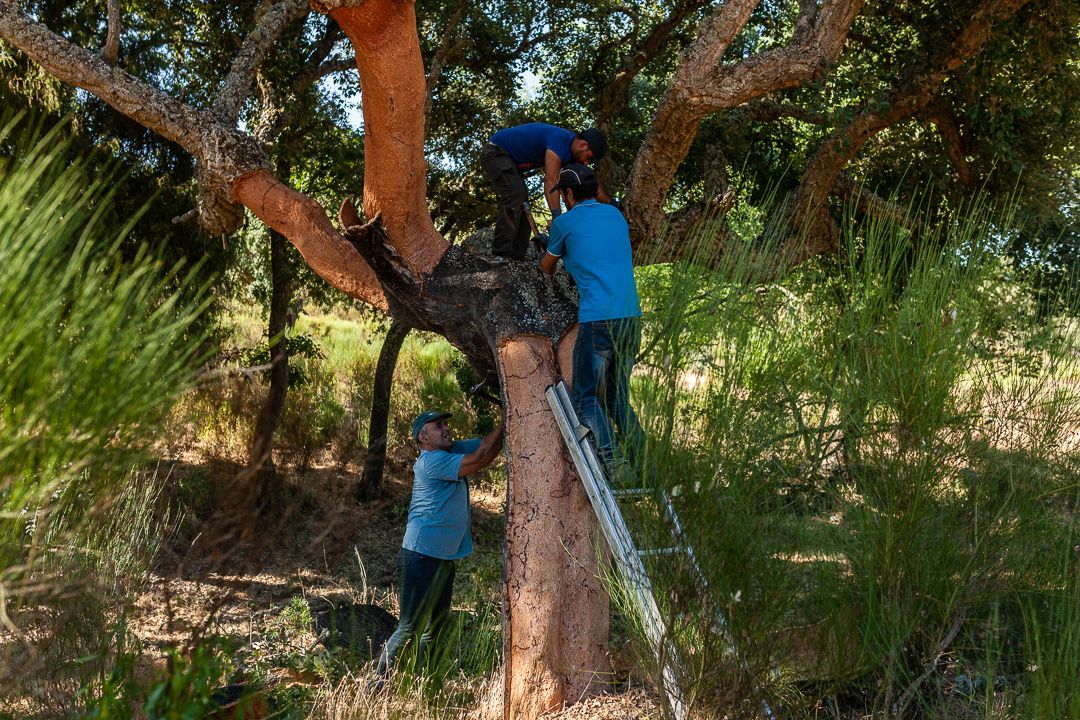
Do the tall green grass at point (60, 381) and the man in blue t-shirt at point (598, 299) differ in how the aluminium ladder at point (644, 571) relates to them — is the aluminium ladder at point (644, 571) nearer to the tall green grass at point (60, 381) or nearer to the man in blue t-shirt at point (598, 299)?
the man in blue t-shirt at point (598, 299)

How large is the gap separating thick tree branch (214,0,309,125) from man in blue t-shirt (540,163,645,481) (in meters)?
3.03

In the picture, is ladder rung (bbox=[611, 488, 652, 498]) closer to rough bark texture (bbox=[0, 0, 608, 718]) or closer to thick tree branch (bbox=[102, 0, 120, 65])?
rough bark texture (bbox=[0, 0, 608, 718])

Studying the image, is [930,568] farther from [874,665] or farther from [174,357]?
[174,357]

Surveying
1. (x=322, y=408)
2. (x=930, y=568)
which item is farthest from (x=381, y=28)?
(x=322, y=408)

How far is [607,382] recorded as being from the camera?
512 cm

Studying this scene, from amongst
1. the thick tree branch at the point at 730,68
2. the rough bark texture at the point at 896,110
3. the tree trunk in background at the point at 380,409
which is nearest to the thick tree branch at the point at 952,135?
the rough bark texture at the point at 896,110

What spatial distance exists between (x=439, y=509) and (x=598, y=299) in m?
1.85

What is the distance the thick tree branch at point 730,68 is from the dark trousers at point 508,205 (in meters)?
1.35

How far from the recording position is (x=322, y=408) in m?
15.1

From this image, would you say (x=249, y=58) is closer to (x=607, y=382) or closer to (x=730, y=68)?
(x=730, y=68)

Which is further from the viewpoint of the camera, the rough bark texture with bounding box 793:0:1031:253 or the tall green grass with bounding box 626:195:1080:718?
the rough bark texture with bounding box 793:0:1031:253

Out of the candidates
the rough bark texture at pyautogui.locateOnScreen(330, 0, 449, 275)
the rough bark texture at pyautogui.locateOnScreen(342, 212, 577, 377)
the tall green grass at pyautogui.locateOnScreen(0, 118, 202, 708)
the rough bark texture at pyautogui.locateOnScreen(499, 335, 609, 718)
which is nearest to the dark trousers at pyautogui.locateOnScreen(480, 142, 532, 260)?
the rough bark texture at pyautogui.locateOnScreen(342, 212, 577, 377)

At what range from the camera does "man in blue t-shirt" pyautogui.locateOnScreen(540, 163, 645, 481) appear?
4.96 metres

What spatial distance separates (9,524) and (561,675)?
3.86 meters
